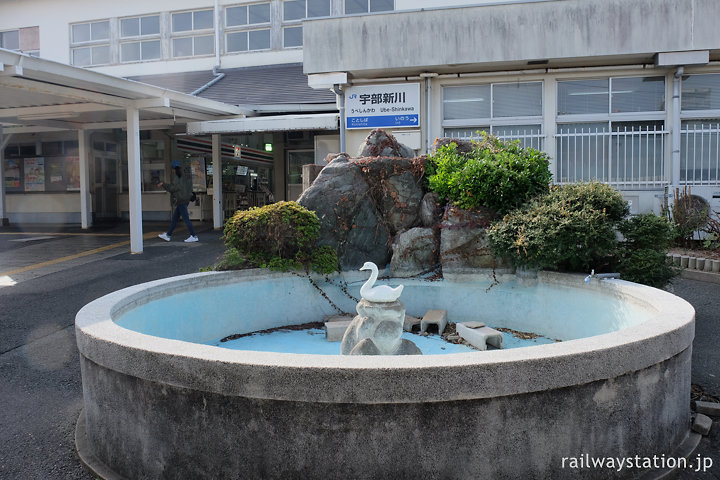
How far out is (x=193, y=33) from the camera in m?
19.0

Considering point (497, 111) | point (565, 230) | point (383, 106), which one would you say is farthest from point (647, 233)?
point (383, 106)

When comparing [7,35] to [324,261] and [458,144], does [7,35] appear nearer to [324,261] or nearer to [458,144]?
[458,144]

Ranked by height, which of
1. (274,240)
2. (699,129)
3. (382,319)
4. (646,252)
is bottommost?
(382,319)

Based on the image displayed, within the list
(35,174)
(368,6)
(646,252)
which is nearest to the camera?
(646,252)

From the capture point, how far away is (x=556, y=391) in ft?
9.71

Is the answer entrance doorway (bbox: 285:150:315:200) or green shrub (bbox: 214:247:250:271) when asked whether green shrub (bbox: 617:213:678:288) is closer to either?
green shrub (bbox: 214:247:250:271)

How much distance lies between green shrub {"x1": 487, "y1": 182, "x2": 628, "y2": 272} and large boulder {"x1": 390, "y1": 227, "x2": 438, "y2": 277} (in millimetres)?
860

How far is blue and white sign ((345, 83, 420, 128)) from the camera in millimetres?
12469

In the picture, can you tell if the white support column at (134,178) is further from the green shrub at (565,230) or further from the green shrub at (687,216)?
the green shrub at (687,216)

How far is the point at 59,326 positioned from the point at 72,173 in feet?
47.1

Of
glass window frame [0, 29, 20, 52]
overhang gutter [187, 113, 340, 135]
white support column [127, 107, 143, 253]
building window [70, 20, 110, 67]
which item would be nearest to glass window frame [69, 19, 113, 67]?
building window [70, 20, 110, 67]

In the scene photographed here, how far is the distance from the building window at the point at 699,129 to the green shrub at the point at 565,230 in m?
6.82

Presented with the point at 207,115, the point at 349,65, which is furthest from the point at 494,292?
the point at 207,115

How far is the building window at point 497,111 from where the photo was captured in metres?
12.2
